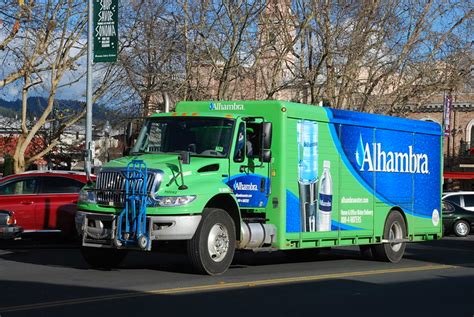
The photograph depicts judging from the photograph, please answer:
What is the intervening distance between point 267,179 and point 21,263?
492cm

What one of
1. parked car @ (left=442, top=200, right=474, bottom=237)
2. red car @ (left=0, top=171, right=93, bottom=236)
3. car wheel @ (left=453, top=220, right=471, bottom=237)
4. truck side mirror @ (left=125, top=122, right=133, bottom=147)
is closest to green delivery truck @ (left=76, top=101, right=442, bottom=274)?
truck side mirror @ (left=125, top=122, right=133, bottom=147)

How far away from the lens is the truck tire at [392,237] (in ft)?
56.5

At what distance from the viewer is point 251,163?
44.9 feet

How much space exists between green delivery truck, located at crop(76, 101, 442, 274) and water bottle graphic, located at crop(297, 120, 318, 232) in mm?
19

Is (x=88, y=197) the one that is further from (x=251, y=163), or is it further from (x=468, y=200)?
(x=468, y=200)

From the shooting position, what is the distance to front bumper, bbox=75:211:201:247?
1222 centimetres

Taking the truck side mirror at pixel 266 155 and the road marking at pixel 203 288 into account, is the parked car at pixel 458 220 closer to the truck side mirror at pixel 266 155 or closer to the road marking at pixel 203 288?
the road marking at pixel 203 288

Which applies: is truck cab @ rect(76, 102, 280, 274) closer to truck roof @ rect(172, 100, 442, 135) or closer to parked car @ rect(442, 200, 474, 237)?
truck roof @ rect(172, 100, 442, 135)

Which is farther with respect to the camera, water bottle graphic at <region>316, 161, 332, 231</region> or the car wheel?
the car wheel

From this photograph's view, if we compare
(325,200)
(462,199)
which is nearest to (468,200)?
(462,199)

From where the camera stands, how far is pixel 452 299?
11.5m

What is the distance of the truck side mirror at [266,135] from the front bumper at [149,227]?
1.89m

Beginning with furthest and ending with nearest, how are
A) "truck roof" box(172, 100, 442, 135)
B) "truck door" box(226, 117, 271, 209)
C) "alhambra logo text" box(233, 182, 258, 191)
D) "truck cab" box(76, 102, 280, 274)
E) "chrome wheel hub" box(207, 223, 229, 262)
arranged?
"truck roof" box(172, 100, 442, 135)
"alhambra logo text" box(233, 182, 258, 191)
"truck door" box(226, 117, 271, 209)
"chrome wheel hub" box(207, 223, 229, 262)
"truck cab" box(76, 102, 280, 274)

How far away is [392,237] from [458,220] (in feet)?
44.4
